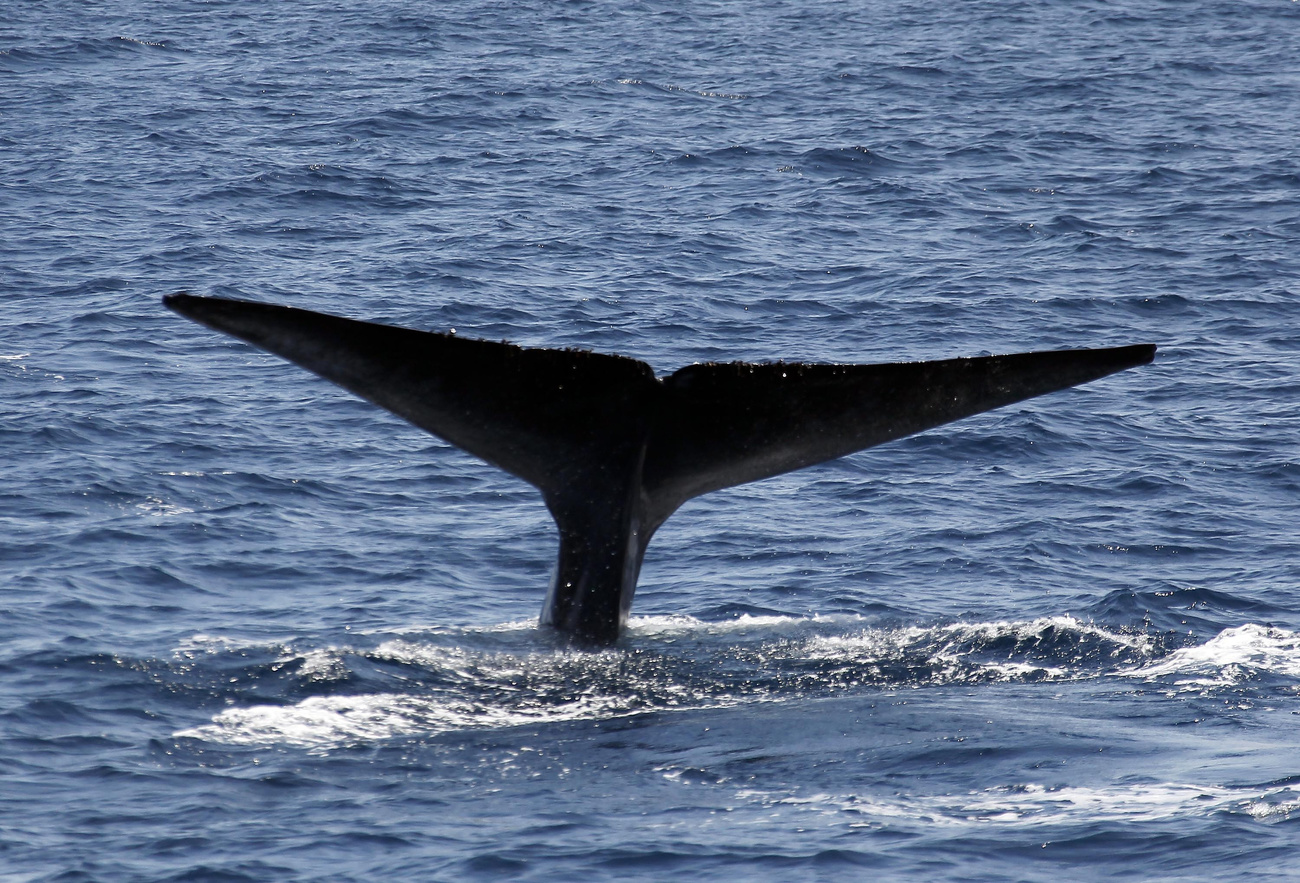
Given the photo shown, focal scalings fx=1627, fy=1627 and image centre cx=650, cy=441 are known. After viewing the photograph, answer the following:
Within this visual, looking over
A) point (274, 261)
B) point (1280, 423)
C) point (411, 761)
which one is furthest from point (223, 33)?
point (411, 761)

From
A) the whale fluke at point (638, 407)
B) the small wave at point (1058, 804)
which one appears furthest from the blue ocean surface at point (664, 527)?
the whale fluke at point (638, 407)

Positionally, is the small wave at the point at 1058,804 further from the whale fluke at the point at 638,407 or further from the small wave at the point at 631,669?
the whale fluke at the point at 638,407

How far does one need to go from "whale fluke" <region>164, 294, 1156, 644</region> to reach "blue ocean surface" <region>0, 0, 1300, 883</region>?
3.52 feet

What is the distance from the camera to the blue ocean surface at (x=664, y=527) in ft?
23.7

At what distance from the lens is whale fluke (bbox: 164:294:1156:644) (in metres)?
7.70

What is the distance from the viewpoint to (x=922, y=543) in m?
12.4

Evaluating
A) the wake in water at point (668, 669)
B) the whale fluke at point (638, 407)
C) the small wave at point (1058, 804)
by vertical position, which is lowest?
the small wave at point (1058, 804)

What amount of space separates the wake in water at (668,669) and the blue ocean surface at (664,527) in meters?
0.04

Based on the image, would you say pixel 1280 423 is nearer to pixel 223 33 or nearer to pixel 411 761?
pixel 411 761

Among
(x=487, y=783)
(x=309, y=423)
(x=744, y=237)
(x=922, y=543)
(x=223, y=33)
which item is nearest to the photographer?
(x=487, y=783)

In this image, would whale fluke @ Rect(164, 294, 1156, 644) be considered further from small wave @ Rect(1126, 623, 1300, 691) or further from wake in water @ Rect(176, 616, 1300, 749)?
small wave @ Rect(1126, 623, 1300, 691)

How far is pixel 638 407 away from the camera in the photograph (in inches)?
327

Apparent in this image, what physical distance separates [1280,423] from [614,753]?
31.5 ft

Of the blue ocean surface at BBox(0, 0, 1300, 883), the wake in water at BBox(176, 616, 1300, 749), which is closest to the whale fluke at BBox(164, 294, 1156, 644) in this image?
the wake in water at BBox(176, 616, 1300, 749)
